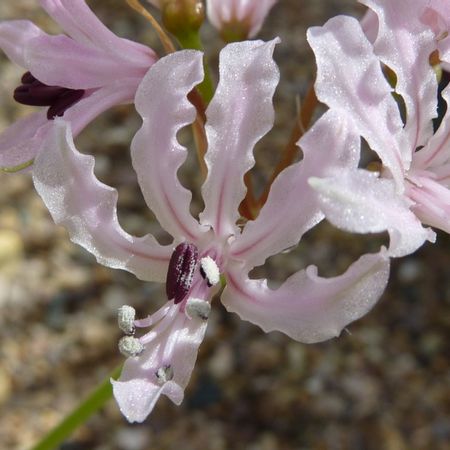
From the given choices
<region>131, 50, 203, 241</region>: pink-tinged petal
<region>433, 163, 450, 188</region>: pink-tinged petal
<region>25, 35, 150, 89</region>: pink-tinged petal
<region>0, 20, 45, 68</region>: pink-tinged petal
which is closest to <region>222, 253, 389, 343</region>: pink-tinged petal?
<region>131, 50, 203, 241</region>: pink-tinged petal

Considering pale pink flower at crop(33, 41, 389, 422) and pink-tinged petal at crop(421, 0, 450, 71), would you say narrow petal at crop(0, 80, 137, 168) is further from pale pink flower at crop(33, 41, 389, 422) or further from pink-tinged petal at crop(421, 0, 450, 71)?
pink-tinged petal at crop(421, 0, 450, 71)

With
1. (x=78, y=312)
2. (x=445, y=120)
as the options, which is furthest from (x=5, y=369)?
(x=445, y=120)

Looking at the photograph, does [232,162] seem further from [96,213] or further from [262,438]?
[262,438]

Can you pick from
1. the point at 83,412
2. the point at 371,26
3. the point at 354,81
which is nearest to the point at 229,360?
the point at 83,412

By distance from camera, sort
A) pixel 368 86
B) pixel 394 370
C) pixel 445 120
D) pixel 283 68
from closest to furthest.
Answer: pixel 368 86 < pixel 445 120 < pixel 394 370 < pixel 283 68

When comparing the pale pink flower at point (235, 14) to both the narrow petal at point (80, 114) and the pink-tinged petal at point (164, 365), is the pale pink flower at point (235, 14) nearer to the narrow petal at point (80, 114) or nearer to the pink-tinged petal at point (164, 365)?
the narrow petal at point (80, 114)

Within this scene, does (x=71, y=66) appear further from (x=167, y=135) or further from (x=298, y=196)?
(x=298, y=196)

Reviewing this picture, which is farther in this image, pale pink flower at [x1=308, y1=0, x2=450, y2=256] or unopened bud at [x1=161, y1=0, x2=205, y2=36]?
unopened bud at [x1=161, y1=0, x2=205, y2=36]
